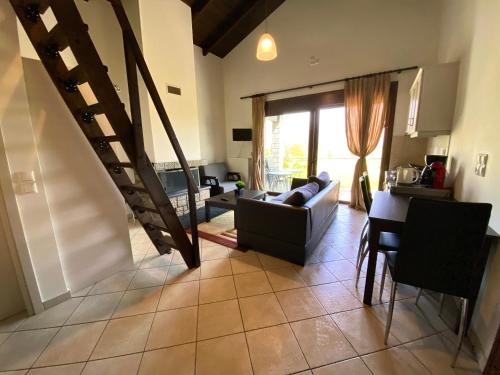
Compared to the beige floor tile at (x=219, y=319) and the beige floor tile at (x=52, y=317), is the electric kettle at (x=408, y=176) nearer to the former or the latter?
the beige floor tile at (x=219, y=319)

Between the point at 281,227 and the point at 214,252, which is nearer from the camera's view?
the point at 281,227

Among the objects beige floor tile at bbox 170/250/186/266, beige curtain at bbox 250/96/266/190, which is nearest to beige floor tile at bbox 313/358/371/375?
beige floor tile at bbox 170/250/186/266

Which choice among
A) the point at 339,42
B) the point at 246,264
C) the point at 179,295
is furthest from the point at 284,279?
the point at 339,42

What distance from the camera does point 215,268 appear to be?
2.27 metres

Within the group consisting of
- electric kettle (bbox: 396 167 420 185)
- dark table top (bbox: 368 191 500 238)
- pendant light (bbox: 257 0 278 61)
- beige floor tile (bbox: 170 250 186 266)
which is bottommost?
beige floor tile (bbox: 170 250 186 266)

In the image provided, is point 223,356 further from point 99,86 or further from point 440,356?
point 99,86

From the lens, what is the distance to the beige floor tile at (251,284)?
1884mm

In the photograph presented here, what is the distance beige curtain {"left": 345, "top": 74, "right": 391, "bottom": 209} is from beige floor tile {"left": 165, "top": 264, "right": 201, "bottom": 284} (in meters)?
3.40

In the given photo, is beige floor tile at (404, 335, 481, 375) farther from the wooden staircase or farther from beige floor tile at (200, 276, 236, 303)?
the wooden staircase

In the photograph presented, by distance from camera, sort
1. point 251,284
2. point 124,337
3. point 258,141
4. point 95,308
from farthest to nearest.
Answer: point 258,141 < point 251,284 < point 95,308 < point 124,337

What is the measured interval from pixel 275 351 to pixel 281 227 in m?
1.12

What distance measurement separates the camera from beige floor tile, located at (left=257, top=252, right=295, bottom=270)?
2.28 metres

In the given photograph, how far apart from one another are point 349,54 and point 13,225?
512cm

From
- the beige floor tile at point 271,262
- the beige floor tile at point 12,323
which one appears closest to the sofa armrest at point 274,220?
the beige floor tile at point 271,262
